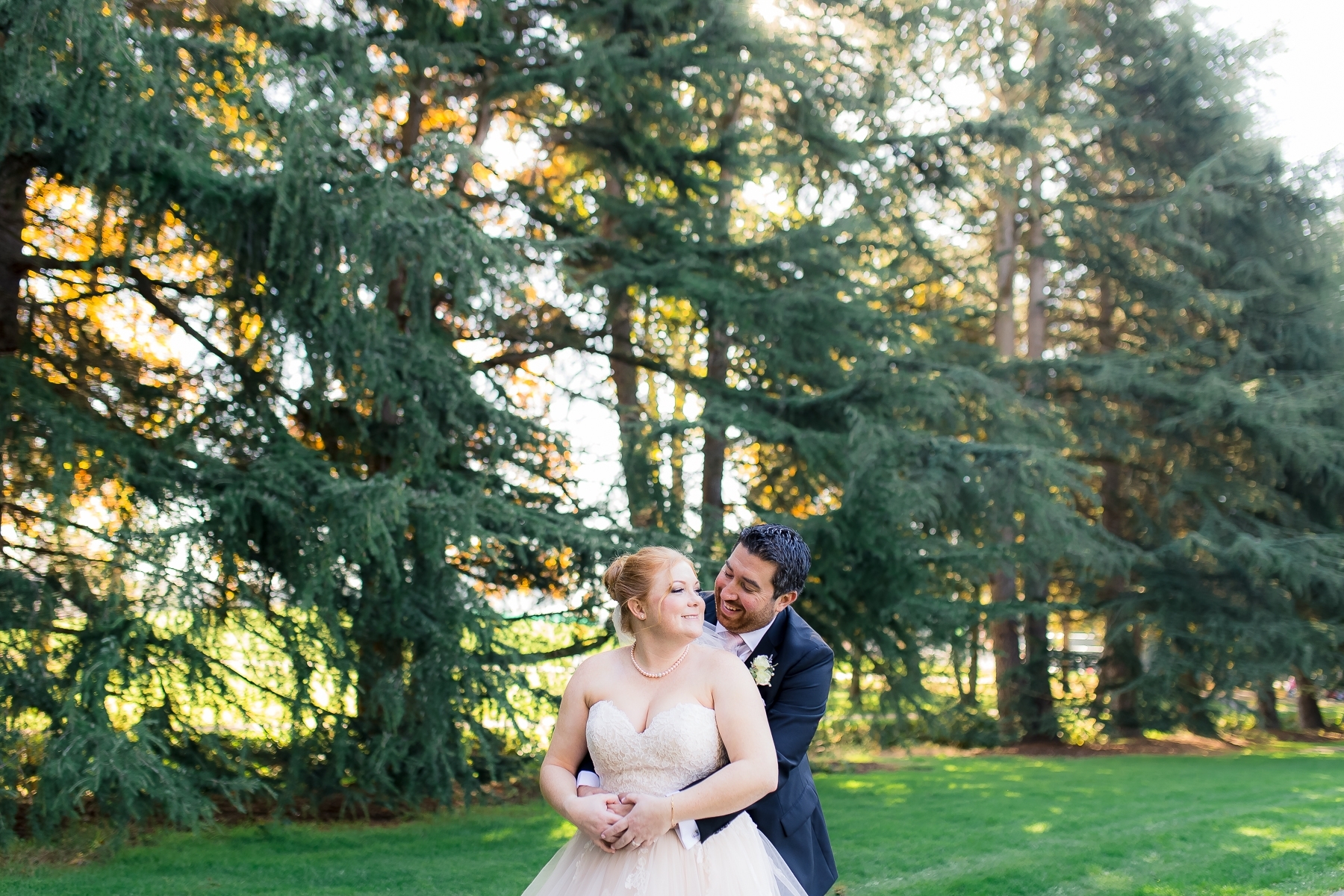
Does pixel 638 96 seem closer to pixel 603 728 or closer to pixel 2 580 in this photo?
pixel 2 580

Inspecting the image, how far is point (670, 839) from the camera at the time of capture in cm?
318

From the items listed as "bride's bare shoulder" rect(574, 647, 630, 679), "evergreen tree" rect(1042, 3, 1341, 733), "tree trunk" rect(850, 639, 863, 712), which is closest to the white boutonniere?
"bride's bare shoulder" rect(574, 647, 630, 679)

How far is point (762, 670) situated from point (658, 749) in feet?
1.50

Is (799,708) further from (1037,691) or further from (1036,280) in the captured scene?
(1036,280)

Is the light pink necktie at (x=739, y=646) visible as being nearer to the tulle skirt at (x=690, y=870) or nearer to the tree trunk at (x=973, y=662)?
the tulle skirt at (x=690, y=870)

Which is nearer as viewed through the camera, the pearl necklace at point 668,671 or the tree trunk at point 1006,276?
the pearl necklace at point 668,671

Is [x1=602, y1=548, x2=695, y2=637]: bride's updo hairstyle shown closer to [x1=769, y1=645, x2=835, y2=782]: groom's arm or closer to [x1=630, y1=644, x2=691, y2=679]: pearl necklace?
[x1=630, y1=644, x2=691, y2=679]: pearl necklace

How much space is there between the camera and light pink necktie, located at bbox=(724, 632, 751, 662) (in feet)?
11.3

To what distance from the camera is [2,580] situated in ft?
25.2

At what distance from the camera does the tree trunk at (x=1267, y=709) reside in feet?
57.7

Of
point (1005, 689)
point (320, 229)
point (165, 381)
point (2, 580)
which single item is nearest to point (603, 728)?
point (320, 229)

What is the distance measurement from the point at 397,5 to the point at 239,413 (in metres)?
4.64

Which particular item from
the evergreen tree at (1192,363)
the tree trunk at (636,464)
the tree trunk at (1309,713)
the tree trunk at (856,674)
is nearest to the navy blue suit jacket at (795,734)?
the tree trunk at (636,464)

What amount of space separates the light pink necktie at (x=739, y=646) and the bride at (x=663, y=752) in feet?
0.68
